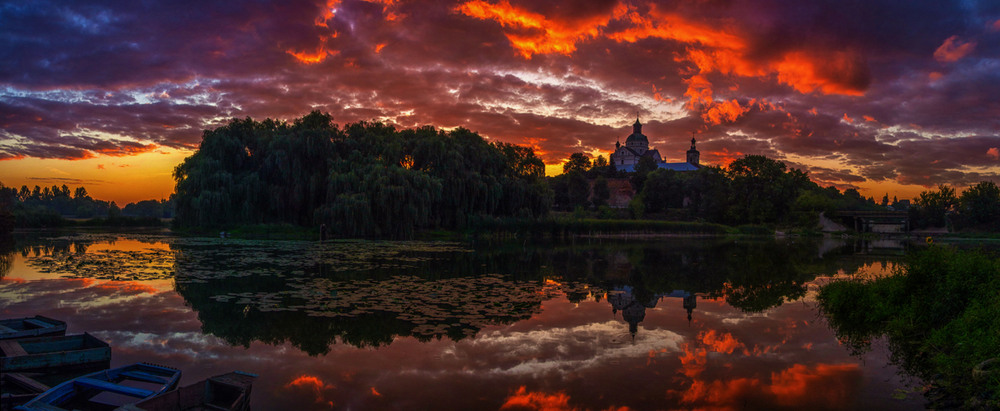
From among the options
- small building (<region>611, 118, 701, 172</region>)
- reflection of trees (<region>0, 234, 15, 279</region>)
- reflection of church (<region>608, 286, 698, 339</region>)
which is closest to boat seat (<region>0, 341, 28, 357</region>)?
reflection of church (<region>608, 286, 698, 339</region>)

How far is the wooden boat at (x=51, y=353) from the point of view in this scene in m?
5.68

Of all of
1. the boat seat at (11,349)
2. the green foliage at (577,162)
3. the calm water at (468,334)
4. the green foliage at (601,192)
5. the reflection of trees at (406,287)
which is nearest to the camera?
the boat seat at (11,349)

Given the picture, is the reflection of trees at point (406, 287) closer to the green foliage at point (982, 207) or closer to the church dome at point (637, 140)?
the green foliage at point (982, 207)

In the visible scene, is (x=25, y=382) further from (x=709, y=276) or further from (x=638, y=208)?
(x=638, y=208)

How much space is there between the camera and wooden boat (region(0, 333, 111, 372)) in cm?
568

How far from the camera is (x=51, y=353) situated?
19.2ft

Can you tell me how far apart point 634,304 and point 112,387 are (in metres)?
9.75

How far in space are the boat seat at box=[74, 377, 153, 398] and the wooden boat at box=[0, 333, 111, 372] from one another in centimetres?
151

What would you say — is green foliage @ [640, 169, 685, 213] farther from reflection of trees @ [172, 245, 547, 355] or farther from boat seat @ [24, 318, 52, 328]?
boat seat @ [24, 318, 52, 328]

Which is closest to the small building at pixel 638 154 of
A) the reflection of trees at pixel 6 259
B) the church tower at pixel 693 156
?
the church tower at pixel 693 156

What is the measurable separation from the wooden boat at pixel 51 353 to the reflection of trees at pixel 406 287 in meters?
1.76

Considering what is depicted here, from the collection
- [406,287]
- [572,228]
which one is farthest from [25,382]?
[572,228]

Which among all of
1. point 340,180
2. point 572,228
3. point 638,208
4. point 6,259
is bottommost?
point 6,259

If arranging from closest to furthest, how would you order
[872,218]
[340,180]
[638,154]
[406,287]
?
[406,287], [340,180], [872,218], [638,154]
